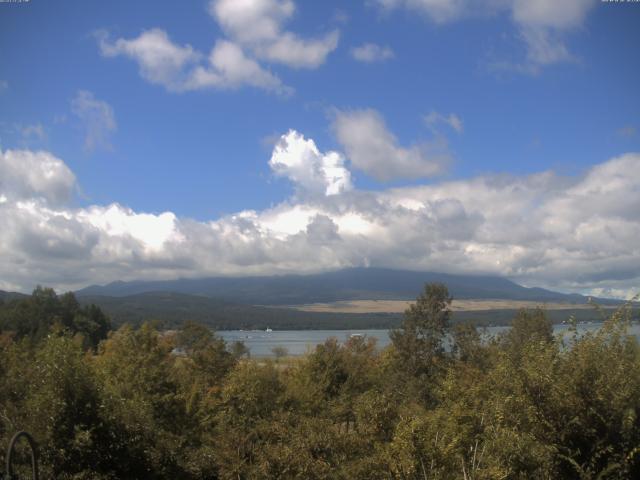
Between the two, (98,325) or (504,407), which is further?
(98,325)

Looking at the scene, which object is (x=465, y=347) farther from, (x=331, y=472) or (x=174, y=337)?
(x=174, y=337)

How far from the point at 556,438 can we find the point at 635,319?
4.75 metres

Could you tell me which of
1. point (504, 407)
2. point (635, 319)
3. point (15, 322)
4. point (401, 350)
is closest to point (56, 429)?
point (504, 407)

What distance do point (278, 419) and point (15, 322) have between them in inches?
3427

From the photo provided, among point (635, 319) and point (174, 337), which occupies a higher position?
point (635, 319)

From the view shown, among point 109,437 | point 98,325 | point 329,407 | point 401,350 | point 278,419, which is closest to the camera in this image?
point 109,437

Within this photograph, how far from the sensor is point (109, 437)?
17.7 meters

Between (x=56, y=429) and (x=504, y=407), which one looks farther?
(x=56, y=429)

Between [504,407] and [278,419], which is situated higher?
[504,407]

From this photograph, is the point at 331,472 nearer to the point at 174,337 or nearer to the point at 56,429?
the point at 56,429

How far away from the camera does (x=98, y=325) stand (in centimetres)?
10244

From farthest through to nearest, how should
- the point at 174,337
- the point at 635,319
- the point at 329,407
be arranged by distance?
the point at 174,337 < the point at 329,407 < the point at 635,319

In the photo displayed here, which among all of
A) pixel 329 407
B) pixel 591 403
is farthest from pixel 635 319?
pixel 329 407

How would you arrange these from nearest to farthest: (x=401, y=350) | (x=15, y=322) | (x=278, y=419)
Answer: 1. (x=278, y=419)
2. (x=401, y=350)
3. (x=15, y=322)
